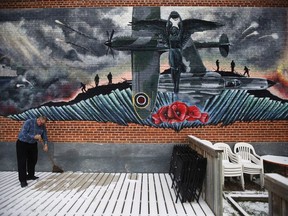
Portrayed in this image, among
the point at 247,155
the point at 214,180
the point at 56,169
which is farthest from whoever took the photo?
the point at 56,169

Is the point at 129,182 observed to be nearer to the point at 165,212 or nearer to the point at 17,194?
the point at 165,212

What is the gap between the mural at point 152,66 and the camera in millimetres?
6969

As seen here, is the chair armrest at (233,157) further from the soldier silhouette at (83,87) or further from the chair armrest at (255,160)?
the soldier silhouette at (83,87)

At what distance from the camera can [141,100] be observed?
696 centimetres

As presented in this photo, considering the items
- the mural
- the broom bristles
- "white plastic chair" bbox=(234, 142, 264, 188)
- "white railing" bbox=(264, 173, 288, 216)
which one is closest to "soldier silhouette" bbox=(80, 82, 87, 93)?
the mural

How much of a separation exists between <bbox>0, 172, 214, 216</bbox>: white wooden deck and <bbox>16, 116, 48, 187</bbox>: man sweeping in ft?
0.90

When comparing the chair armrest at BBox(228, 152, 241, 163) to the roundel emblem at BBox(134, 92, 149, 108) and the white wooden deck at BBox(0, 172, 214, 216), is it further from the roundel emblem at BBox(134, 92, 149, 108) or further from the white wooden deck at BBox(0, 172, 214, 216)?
the roundel emblem at BBox(134, 92, 149, 108)

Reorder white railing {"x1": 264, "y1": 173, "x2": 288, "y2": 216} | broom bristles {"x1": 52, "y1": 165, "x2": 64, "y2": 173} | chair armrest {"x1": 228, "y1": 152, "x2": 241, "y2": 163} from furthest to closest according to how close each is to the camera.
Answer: broom bristles {"x1": 52, "y1": 165, "x2": 64, "y2": 173}, chair armrest {"x1": 228, "y1": 152, "x2": 241, "y2": 163}, white railing {"x1": 264, "y1": 173, "x2": 288, "y2": 216}

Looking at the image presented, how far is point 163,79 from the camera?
22.9 ft

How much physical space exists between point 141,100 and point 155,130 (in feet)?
2.99

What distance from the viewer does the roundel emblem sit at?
6945mm

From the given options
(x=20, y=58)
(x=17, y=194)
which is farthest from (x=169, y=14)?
(x=17, y=194)

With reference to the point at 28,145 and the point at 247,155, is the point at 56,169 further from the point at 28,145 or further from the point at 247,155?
the point at 247,155

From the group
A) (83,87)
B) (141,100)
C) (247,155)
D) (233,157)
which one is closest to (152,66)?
(141,100)
